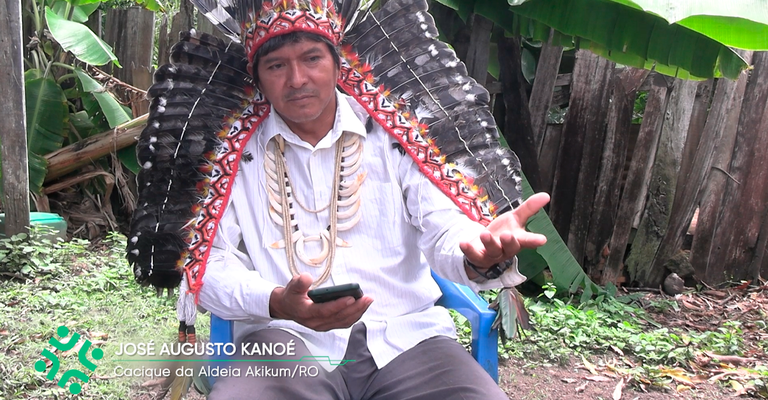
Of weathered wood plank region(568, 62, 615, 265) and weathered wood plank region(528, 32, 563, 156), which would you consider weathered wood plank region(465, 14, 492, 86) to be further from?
weathered wood plank region(568, 62, 615, 265)

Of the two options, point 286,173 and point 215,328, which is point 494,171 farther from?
point 215,328

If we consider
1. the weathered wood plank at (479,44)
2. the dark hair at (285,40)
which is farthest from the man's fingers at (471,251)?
the weathered wood plank at (479,44)

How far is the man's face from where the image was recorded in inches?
71.2

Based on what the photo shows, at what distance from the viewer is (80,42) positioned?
425 cm

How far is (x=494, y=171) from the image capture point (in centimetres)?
194

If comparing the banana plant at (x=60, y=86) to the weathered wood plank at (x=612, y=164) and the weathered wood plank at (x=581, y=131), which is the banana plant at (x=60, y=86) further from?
the weathered wood plank at (x=612, y=164)

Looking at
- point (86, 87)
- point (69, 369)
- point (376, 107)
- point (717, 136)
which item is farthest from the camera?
point (86, 87)

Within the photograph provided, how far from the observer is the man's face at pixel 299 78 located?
1810 mm

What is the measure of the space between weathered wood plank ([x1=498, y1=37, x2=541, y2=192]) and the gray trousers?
254 centimetres

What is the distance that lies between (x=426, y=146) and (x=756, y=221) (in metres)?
3.30

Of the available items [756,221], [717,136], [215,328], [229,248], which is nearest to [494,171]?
[229,248]

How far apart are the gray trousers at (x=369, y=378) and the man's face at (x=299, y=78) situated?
660mm

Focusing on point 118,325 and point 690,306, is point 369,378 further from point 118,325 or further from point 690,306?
point 690,306

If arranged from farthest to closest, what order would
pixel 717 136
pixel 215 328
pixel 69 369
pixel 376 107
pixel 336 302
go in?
pixel 717 136 → pixel 69 369 → pixel 376 107 → pixel 215 328 → pixel 336 302
